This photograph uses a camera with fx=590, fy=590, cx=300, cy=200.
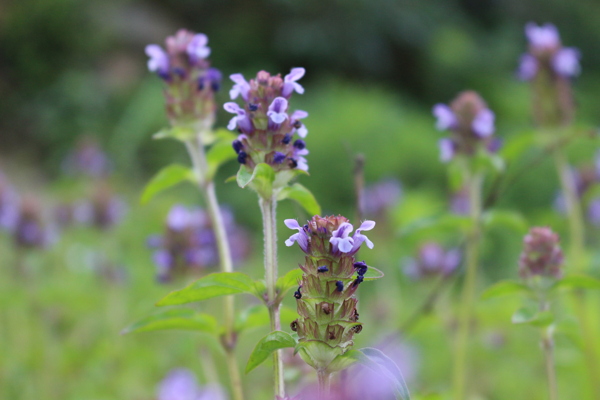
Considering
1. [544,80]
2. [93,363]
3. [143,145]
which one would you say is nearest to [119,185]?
[143,145]

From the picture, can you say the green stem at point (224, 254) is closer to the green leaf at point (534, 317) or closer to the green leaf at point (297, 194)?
the green leaf at point (297, 194)

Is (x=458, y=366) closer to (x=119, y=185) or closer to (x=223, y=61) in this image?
(x=119, y=185)

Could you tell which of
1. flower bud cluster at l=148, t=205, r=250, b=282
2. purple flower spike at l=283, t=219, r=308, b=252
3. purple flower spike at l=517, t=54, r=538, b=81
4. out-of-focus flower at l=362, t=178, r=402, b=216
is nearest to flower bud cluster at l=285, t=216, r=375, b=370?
purple flower spike at l=283, t=219, r=308, b=252

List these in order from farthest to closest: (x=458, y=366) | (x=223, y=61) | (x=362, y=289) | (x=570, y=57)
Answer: (x=223, y=61) → (x=362, y=289) → (x=570, y=57) → (x=458, y=366)

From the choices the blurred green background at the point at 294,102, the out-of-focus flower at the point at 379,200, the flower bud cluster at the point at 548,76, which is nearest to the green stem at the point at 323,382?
the flower bud cluster at the point at 548,76

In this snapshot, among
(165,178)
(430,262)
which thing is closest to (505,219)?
(165,178)

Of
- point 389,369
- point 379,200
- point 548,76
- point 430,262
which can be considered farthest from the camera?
point 379,200

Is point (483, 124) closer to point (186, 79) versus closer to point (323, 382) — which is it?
point (186, 79)
